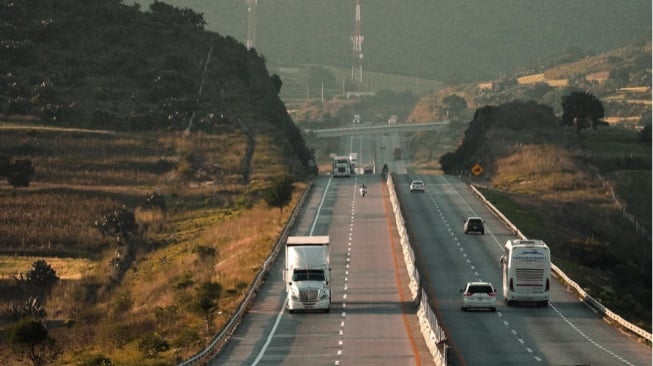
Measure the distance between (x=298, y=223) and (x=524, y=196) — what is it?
121 feet

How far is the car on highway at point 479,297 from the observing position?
66.2 m

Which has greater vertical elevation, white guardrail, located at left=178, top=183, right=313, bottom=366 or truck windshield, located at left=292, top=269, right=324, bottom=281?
truck windshield, located at left=292, top=269, right=324, bottom=281

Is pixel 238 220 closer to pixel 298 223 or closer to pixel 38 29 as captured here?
pixel 298 223

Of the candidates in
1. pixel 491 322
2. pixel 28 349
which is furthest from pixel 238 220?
pixel 28 349

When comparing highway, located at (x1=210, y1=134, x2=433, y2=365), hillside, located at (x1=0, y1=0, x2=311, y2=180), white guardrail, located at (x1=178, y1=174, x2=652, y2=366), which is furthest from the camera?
hillside, located at (x1=0, y1=0, x2=311, y2=180)

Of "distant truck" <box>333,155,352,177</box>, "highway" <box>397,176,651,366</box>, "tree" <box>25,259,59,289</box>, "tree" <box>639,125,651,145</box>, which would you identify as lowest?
"tree" <box>25,259,59,289</box>

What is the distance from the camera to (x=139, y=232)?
10269 centimetres

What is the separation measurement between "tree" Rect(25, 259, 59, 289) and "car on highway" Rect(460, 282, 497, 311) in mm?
25565

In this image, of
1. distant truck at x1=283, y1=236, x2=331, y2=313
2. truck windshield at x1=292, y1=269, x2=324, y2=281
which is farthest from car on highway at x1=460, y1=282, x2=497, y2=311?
truck windshield at x1=292, y1=269, x2=324, y2=281

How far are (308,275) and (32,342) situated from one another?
1498 cm

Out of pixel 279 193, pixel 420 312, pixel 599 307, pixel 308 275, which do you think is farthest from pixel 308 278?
pixel 279 193

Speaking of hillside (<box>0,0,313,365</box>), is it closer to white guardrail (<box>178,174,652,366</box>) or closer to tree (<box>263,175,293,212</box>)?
white guardrail (<box>178,174,652,366</box>)

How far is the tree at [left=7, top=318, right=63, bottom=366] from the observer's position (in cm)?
5144

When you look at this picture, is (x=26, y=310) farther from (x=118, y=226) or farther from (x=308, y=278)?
(x=118, y=226)
